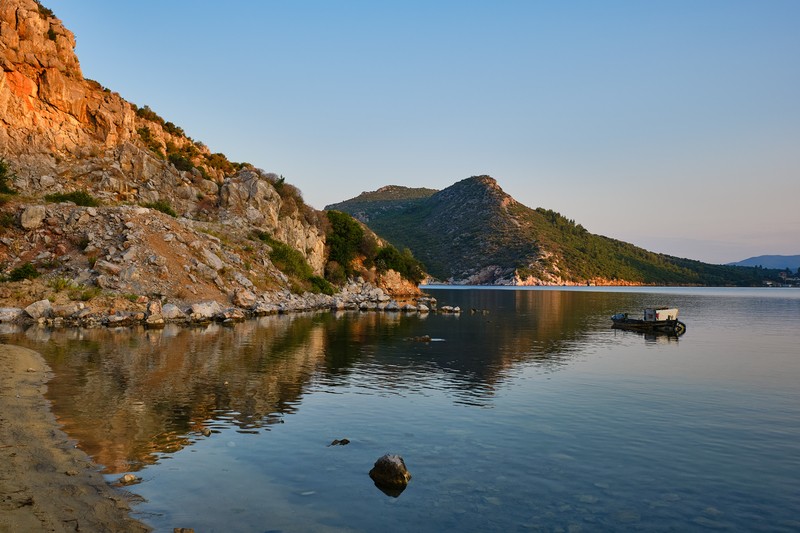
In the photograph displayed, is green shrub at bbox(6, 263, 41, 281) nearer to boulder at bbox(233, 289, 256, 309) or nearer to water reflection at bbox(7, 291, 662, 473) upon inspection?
water reflection at bbox(7, 291, 662, 473)

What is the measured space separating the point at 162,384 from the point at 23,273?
117 ft

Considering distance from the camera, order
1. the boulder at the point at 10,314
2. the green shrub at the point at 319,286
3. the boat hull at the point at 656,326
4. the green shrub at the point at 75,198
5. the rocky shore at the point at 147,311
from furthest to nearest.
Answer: the green shrub at the point at 319,286 < the green shrub at the point at 75,198 < the boat hull at the point at 656,326 < the rocky shore at the point at 147,311 < the boulder at the point at 10,314

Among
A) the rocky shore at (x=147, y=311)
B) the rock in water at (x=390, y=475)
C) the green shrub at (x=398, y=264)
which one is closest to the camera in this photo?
the rock in water at (x=390, y=475)

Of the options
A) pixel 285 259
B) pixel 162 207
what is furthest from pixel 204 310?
pixel 285 259

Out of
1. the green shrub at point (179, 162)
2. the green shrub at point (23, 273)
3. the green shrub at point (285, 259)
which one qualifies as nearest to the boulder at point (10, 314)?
the green shrub at point (23, 273)

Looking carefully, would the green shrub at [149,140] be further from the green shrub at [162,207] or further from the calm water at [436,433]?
the calm water at [436,433]

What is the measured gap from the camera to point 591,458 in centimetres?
1608

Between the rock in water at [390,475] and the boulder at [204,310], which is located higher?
the boulder at [204,310]

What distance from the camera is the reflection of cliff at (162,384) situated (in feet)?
55.3

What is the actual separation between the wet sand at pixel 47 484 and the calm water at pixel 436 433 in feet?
1.80

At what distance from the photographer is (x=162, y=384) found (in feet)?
80.8

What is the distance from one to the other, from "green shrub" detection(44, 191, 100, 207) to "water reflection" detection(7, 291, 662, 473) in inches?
1018

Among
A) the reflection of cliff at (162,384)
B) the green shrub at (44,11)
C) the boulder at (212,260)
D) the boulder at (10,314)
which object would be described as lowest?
the reflection of cliff at (162,384)

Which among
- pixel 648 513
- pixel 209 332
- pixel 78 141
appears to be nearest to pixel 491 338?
pixel 209 332
